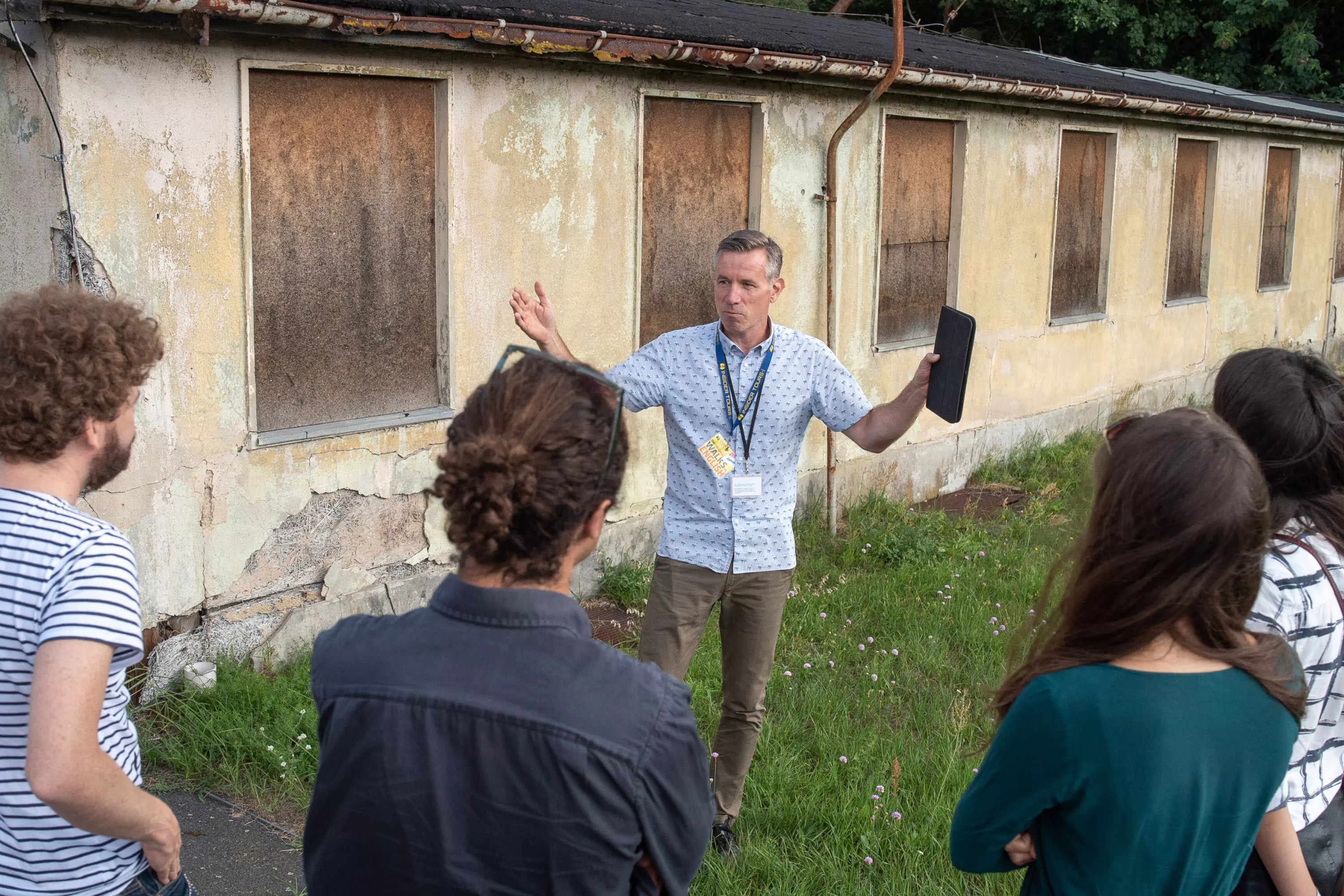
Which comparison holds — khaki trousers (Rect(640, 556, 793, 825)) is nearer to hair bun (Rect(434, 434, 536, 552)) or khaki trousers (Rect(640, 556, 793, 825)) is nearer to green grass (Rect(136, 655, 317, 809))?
green grass (Rect(136, 655, 317, 809))

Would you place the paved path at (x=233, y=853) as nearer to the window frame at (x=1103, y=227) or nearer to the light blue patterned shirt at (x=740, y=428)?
the light blue patterned shirt at (x=740, y=428)

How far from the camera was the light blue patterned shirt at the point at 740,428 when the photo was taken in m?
4.18

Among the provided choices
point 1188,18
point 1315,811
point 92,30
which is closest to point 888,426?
point 1315,811

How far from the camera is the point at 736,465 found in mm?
4191

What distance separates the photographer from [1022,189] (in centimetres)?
1041

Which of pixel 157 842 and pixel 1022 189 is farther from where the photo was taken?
pixel 1022 189

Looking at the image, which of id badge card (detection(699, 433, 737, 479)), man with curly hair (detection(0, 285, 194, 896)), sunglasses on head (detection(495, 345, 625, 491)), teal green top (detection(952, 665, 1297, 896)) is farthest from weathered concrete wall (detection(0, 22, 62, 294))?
teal green top (detection(952, 665, 1297, 896))

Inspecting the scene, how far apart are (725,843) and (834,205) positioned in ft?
16.6

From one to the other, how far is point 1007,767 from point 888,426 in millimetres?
2148

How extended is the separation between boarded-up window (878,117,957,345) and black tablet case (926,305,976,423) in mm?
5212

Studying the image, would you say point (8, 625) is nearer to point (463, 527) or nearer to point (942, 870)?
point (463, 527)

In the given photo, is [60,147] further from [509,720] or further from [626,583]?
[509,720]

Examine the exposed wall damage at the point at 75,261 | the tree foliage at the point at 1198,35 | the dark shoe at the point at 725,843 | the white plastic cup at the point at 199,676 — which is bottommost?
the dark shoe at the point at 725,843

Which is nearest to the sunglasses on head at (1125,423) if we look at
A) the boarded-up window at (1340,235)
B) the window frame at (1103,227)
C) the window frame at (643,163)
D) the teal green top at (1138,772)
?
the teal green top at (1138,772)
